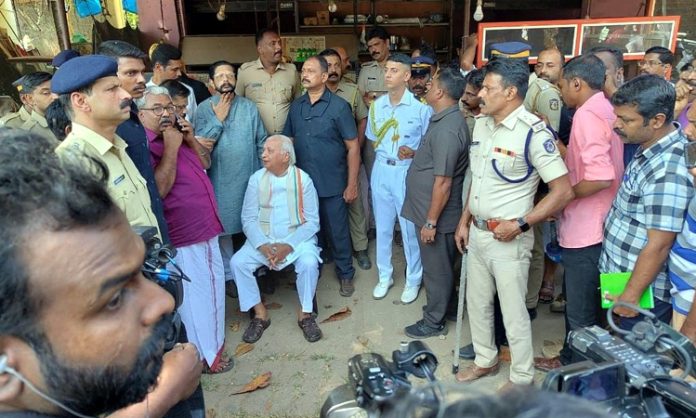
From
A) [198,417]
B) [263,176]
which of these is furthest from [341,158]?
[198,417]

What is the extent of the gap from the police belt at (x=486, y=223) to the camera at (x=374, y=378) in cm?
162

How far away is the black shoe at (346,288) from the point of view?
13.0 feet

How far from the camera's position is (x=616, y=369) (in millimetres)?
973

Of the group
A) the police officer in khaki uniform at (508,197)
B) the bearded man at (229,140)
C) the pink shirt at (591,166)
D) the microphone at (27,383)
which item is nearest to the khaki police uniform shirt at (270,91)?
the bearded man at (229,140)

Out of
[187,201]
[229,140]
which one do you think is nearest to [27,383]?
[187,201]

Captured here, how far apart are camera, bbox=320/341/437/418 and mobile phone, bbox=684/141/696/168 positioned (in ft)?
5.54

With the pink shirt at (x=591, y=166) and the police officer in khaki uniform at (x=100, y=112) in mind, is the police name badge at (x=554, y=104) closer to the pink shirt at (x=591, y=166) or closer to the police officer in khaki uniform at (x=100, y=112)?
the pink shirt at (x=591, y=166)

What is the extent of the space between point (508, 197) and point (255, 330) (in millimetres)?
2018

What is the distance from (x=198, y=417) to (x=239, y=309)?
87.6 inches

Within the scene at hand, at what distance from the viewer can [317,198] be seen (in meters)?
3.70

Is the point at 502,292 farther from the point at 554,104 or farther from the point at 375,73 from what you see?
the point at 375,73

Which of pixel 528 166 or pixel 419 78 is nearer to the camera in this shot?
pixel 528 166

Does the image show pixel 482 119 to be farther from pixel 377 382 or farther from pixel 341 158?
pixel 377 382

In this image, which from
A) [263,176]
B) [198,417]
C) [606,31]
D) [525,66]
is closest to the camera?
[198,417]
